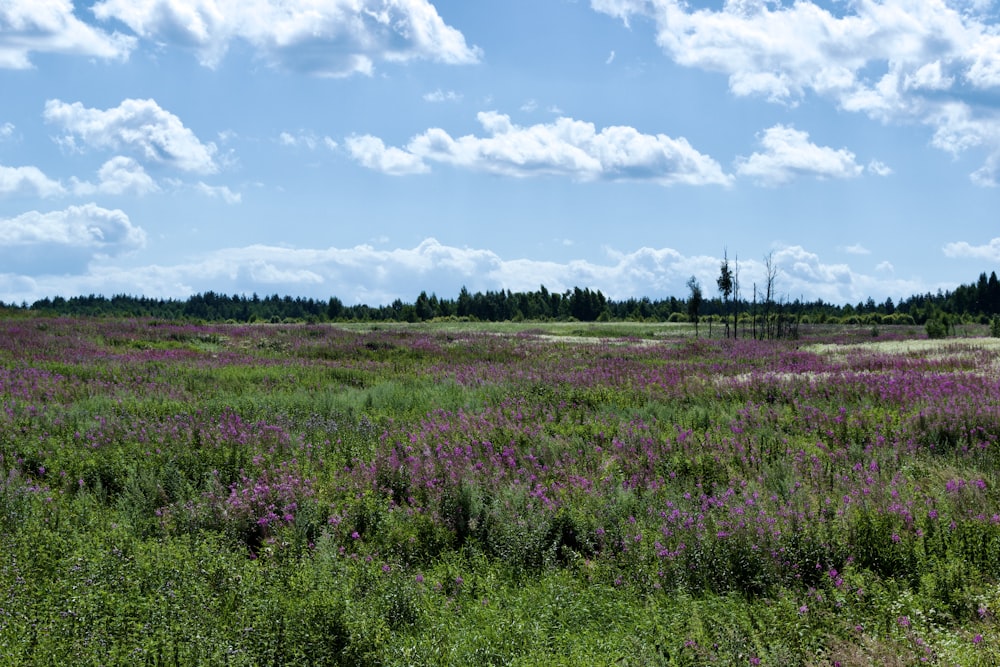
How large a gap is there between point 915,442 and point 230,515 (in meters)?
8.34

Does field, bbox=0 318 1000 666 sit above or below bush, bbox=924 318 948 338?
below

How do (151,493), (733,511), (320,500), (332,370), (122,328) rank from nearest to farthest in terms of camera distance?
(733,511) → (320,500) → (151,493) → (332,370) → (122,328)

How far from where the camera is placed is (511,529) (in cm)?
602

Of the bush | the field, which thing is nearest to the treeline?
the bush

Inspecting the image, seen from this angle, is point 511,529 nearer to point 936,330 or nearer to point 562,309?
point 936,330

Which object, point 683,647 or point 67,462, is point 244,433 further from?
point 683,647

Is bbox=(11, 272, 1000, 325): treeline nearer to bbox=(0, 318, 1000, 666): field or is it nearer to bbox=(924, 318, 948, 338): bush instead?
bbox=(924, 318, 948, 338): bush

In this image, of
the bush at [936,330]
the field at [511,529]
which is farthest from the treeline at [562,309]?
the field at [511,529]

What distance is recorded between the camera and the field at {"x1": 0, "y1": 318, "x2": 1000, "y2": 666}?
420cm

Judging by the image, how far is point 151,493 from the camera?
7.73m

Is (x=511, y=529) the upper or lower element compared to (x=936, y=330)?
lower

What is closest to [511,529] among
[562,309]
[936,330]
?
[936,330]

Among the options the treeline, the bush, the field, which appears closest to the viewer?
the field

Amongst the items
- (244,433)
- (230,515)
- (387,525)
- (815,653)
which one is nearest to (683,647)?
(815,653)
